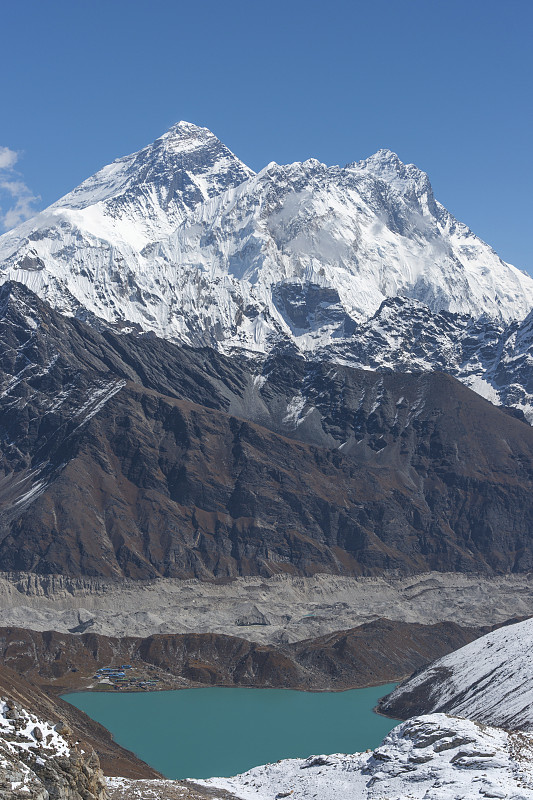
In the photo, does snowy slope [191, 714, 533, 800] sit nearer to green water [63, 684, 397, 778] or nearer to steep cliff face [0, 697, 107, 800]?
steep cliff face [0, 697, 107, 800]

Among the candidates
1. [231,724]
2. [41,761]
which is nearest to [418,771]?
[41,761]

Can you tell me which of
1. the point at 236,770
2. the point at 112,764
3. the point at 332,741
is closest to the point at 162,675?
the point at 332,741

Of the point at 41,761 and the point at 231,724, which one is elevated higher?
the point at 231,724

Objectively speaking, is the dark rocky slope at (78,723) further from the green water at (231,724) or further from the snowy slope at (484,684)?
the snowy slope at (484,684)

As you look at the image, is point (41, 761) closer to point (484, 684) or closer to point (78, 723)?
point (78, 723)

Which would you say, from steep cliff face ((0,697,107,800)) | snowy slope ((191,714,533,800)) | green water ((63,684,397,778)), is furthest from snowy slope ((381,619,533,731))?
steep cliff face ((0,697,107,800))

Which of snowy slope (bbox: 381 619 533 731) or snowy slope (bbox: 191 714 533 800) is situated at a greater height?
snowy slope (bbox: 381 619 533 731)

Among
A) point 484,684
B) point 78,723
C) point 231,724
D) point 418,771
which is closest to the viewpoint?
point 418,771
